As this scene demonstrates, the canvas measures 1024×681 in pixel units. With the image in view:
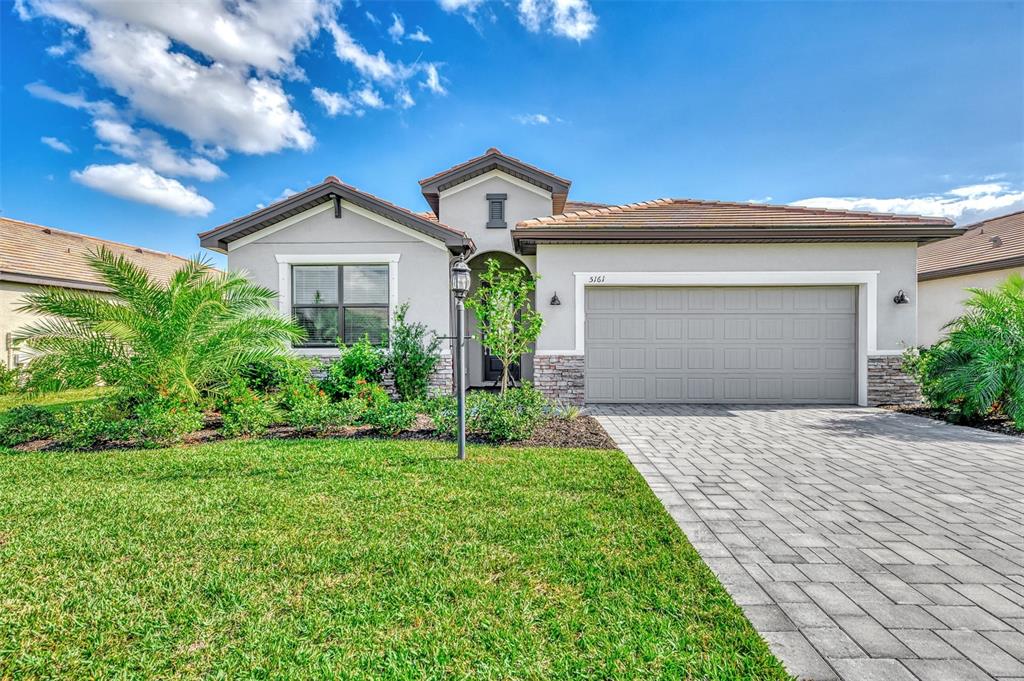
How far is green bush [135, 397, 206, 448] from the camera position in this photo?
636 cm

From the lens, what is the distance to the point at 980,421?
784cm

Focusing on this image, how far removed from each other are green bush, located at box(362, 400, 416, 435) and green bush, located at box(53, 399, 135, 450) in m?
3.29

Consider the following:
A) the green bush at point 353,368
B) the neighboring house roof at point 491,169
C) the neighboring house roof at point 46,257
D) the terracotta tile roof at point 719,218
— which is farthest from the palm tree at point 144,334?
the neighboring house roof at point 491,169

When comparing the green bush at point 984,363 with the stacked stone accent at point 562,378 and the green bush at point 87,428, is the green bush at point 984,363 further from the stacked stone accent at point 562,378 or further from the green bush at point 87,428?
the green bush at point 87,428

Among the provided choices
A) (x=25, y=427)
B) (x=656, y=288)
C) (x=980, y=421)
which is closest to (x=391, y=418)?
(x=25, y=427)

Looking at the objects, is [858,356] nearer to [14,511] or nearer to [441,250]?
[441,250]

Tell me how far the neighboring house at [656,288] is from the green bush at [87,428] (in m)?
3.89

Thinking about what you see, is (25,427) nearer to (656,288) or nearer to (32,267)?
(32,267)

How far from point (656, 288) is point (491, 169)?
608 cm

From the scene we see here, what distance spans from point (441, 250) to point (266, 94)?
7.52 metres

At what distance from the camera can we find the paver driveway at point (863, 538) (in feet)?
7.56

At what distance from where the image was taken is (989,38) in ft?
30.5

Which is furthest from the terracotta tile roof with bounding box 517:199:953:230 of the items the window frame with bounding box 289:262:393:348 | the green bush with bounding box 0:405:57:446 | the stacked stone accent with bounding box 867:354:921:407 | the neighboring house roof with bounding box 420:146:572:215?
the green bush with bounding box 0:405:57:446

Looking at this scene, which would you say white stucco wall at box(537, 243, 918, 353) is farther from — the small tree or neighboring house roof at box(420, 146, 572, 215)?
neighboring house roof at box(420, 146, 572, 215)
